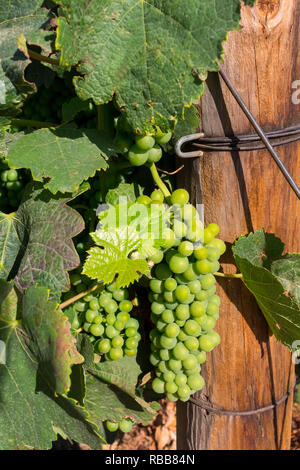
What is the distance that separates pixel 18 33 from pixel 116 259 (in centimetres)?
50

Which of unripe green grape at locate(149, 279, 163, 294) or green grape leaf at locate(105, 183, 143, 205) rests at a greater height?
green grape leaf at locate(105, 183, 143, 205)

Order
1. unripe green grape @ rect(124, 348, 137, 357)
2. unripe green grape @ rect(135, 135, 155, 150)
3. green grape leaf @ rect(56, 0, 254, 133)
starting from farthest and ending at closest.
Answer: unripe green grape @ rect(124, 348, 137, 357) < unripe green grape @ rect(135, 135, 155, 150) < green grape leaf @ rect(56, 0, 254, 133)

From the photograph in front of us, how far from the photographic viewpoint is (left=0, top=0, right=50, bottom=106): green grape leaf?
0.85m

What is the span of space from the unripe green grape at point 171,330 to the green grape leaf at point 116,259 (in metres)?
0.18

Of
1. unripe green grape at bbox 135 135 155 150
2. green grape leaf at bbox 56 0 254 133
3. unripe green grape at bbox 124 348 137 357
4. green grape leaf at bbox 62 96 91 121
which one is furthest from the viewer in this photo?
unripe green grape at bbox 124 348 137 357

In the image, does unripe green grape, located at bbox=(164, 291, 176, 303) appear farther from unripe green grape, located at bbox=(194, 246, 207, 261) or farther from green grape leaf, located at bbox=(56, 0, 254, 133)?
green grape leaf, located at bbox=(56, 0, 254, 133)

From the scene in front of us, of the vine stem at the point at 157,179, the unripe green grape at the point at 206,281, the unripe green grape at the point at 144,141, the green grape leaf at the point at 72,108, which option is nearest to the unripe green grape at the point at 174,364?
the unripe green grape at the point at 206,281

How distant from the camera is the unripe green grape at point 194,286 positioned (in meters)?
0.99

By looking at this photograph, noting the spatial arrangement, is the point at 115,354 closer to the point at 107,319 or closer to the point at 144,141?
the point at 107,319

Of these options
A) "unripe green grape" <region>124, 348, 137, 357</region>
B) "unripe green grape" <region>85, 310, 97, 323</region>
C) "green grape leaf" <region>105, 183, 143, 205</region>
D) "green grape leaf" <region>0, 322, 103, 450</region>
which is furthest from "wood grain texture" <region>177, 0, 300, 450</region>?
"green grape leaf" <region>0, 322, 103, 450</region>

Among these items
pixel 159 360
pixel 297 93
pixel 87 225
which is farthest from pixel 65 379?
pixel 297 93

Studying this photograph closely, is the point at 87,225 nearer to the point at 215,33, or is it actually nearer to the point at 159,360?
the point at 159,360

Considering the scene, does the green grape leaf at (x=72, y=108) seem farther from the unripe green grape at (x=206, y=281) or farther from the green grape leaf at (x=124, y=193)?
the unripe green grape at (x=206, y=281)

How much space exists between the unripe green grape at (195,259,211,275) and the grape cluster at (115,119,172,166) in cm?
26
